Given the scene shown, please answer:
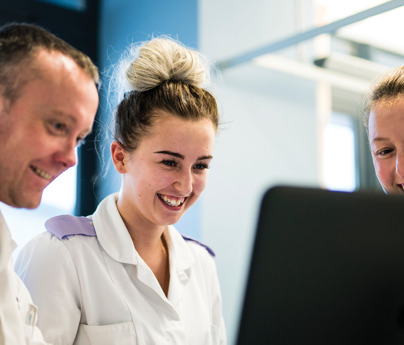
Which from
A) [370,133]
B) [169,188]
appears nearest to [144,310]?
[169,188]

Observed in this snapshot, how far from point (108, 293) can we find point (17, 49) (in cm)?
66

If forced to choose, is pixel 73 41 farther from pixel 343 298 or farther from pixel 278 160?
pixel 343 298

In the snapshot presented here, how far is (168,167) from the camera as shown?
1.42 m

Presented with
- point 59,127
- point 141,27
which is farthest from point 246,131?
point 59,127

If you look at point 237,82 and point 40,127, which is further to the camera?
point 237,82

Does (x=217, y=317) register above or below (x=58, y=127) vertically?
below

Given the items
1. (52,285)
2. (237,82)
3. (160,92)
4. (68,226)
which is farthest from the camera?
(237,82)

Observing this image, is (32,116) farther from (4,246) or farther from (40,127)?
(4,246)

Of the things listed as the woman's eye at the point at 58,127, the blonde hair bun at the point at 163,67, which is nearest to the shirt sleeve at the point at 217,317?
the blonde hair bun at the point at 163,67

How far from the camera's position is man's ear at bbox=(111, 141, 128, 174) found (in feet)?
4.95

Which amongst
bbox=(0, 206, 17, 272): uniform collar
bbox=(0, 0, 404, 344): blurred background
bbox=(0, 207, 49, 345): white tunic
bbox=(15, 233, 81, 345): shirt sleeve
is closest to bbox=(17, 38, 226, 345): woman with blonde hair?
bbox=(15, 233, 81, 345): shirt sleeve

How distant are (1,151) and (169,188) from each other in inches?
22.5

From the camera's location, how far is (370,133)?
1393mm

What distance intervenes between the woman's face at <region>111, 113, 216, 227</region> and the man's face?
0.45 meters
